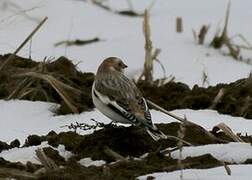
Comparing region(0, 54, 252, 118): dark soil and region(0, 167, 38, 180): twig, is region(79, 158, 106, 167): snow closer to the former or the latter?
region(0, 167, 38, 180): twig

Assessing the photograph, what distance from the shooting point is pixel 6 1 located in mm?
11867

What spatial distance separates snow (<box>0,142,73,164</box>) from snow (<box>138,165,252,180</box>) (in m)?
0.98

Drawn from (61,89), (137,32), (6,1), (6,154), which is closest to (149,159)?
(6,154)

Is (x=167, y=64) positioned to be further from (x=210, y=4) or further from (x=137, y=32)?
(x=210, y=4)

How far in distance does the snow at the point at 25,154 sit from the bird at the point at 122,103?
384mm

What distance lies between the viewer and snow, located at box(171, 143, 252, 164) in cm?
560

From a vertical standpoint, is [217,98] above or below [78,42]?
above

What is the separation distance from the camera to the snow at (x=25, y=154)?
598cm

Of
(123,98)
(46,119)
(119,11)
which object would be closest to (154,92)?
(46,119)

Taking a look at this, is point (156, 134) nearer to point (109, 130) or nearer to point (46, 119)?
point (109, 130)

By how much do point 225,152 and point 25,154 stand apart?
124 cm

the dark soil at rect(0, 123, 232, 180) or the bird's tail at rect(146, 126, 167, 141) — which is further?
the bird's tail at rect(146, 126, 167, 141)

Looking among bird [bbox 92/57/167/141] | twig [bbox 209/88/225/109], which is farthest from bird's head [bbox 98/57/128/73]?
twig [bbox 209/88/225/109]

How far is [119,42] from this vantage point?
11.0 m
